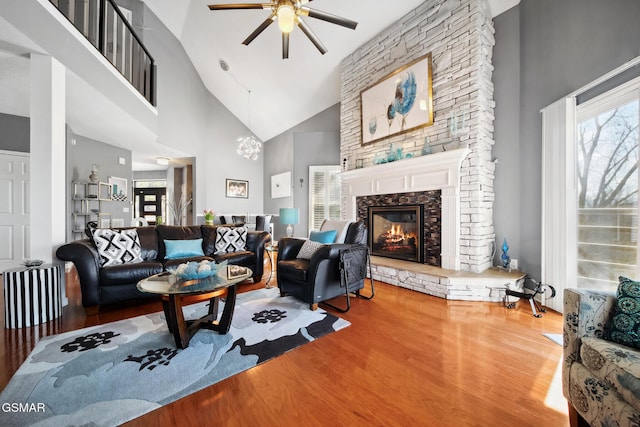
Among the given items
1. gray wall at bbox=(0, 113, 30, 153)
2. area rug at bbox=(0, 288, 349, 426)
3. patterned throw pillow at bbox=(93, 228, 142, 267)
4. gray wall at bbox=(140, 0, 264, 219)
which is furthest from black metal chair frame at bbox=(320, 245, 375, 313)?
gray wall at bbox=(0, 113, 30, 153)

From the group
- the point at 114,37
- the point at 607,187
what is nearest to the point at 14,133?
the point at 114,37

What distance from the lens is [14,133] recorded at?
4012 mm

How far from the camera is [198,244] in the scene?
3625 millimetres

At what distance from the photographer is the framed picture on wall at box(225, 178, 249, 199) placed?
766 cm

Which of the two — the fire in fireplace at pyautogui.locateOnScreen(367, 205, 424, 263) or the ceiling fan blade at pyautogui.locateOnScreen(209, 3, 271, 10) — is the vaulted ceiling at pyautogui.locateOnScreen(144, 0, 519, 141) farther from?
the fire in fireplace at pyautogui.locateOnScreen(367, 205, 424, 263)

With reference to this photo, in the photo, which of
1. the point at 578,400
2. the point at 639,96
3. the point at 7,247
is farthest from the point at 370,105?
the point at 7,247

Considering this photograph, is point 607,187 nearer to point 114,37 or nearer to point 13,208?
point 114,37

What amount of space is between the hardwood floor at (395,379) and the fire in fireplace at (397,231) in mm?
1447

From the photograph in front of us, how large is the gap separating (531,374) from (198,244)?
380cm

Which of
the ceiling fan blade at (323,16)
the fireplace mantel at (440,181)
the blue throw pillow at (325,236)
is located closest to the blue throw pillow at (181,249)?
the blue throw pillow at (325,236)

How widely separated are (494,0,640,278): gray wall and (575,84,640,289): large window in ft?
1.26

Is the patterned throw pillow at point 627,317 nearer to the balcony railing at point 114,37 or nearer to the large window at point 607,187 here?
the large window at point 607,187

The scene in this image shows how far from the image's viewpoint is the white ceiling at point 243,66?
330 centimetres

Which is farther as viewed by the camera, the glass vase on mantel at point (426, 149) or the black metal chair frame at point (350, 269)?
the glass vase on mantel at point (426, 149)
